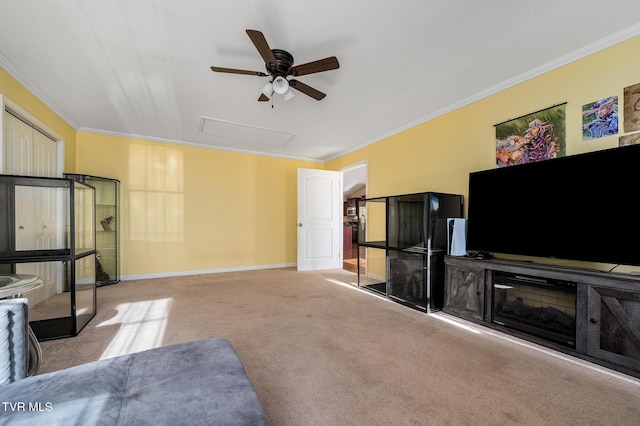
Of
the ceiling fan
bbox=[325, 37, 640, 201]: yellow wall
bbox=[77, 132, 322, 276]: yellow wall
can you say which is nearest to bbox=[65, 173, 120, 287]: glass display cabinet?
bbox=[77, 132, 322, 276]: yellow wall

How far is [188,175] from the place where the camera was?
490cm

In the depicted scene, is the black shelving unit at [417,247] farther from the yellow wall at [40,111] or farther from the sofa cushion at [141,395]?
the yellow wall at [40,111]

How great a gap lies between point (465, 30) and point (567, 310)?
240 cm

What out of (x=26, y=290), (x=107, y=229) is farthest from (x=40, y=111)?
(x=26, y=290)

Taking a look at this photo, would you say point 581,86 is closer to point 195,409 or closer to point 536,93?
point 536,93

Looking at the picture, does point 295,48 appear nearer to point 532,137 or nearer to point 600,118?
point 532,137

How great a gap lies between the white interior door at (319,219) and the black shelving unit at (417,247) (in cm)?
138

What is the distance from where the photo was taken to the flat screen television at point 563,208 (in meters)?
1.94

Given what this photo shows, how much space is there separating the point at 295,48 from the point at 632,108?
2758mm

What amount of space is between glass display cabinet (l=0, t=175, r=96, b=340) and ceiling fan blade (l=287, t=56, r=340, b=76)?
90.2 inches

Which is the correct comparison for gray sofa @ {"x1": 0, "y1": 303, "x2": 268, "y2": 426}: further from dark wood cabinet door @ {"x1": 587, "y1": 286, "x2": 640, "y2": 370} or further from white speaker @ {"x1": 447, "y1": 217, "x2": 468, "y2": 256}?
white speaker @ {"x1": 447, "y1": 217, "x2": 468, "y2": 256}

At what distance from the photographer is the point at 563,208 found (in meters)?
2.24

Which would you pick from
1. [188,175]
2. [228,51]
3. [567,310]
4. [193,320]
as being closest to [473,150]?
[567,310]

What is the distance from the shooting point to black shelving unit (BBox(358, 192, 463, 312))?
307 centimetres
